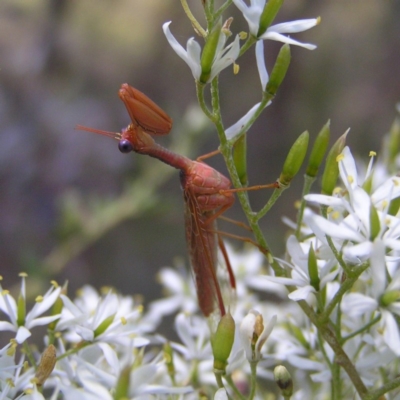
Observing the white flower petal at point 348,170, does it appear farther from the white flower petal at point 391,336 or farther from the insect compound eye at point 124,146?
the insect compound eye at point 124,146

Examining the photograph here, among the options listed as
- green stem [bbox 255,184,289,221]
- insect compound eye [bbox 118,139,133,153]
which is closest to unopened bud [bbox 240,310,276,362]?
green stem [bbox 255,184,289,221]

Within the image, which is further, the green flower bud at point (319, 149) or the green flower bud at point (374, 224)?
the green flower bud at point (319, 149)

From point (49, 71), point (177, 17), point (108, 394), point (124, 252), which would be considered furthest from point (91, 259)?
point (108, 394)

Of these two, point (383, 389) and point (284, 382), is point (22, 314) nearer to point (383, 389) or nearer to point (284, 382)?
point (284, 382)

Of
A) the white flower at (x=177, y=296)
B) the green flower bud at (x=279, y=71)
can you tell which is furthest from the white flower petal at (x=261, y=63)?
the white flower at (x=177, y=296)

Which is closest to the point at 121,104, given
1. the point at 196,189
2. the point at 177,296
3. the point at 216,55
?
the point at 177,296

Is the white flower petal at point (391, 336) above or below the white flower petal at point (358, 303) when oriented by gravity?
below

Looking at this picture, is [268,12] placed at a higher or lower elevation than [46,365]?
higher
